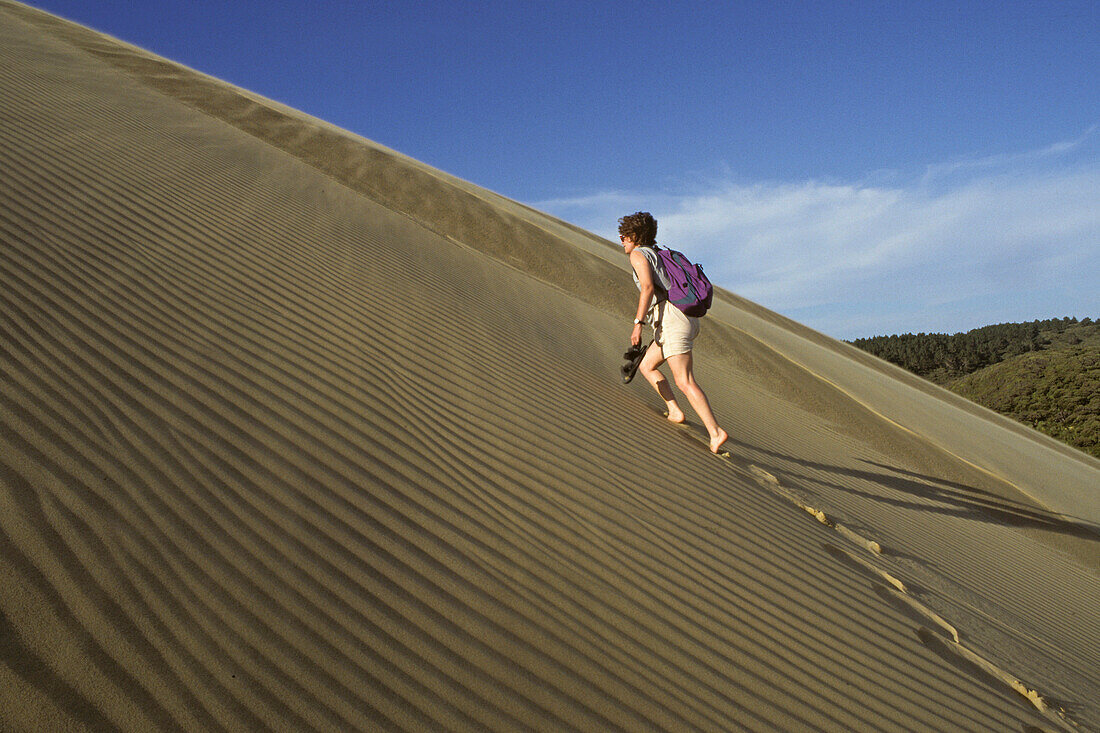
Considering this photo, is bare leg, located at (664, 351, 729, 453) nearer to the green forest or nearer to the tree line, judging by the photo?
the green forest

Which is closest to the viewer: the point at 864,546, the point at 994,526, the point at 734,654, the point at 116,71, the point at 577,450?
the point at 734,654

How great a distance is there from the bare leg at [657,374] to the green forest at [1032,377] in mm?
19176

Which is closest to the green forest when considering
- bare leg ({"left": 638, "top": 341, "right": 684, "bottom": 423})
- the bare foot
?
Answer: bare leg ({"left": 638, "top": 341, "right": 684, "bottom": 423})

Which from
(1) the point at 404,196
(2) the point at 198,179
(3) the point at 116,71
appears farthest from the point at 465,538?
(3) the point at 116,71

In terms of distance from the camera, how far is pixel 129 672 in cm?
190

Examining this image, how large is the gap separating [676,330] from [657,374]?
2.15 feet

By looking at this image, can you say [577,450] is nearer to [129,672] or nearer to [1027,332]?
[129,672]

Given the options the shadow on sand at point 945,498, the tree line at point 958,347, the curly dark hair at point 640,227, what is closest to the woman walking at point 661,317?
the curly dark hair at point 640,227

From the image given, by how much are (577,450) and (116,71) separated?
1245cm

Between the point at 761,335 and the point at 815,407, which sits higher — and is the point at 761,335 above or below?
above

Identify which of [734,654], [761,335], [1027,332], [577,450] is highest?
[1027,332]

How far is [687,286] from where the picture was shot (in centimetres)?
523

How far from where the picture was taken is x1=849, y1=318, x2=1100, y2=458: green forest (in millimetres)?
20656

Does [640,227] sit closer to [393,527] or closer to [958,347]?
[393,527]
